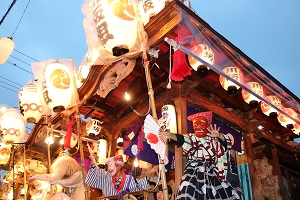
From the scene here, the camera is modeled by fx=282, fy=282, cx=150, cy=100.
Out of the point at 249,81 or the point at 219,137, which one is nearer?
the point at 219,137

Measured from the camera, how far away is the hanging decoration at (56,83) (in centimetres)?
824

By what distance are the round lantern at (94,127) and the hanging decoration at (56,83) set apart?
227 cm

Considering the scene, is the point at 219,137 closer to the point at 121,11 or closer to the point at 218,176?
the point at 218,176

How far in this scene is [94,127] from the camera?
10.9m

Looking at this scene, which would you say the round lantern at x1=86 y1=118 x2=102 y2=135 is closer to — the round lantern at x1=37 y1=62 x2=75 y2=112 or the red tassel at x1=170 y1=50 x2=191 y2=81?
the round lantern at x1=37 y1=62 x2=75 y2=112

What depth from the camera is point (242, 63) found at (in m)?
6.73

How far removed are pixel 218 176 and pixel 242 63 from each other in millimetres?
2704

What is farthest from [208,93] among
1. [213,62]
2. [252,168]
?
[252,168]

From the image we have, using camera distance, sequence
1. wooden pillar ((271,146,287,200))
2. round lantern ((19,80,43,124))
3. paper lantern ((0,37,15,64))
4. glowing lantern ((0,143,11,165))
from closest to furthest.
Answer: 1. paper lantern ((0,37,15,64))
2. wooden pillar ((271,146,287,200))
3. round lantern ((19,80,43,124))
4. glowing lantern ((0,143,11,165))

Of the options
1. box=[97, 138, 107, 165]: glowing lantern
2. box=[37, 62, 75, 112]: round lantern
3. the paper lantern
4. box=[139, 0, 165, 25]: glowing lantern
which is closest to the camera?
box=[37, 62, 75, 112]: round lantern

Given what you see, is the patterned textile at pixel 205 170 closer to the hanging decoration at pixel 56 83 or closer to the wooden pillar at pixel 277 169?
the hanging decoration at pixel 56 83

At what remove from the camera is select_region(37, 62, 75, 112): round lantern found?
8227 millimetres

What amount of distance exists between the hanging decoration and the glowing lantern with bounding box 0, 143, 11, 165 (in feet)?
26.7

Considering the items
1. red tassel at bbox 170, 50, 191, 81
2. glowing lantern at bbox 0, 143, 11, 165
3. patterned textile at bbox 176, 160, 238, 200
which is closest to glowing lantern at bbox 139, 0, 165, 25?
red tassel at bbox 170, 50, 191, 81
